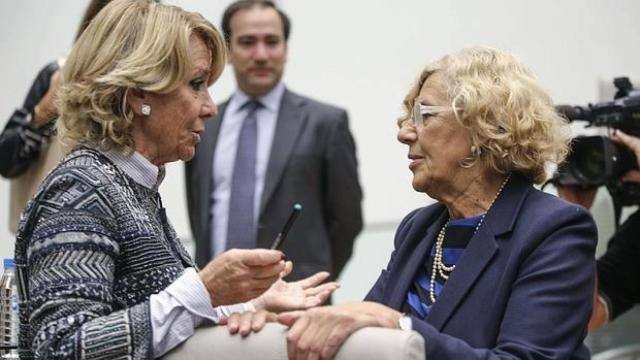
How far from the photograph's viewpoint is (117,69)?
2.64m

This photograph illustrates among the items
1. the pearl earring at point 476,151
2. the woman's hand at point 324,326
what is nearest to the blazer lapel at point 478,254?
the pearl earring at point 476,151

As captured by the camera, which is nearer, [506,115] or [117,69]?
[117,69]

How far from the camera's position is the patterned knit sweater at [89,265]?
241 centimetres

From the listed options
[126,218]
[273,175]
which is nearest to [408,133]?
[126,218]

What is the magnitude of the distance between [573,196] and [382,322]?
5.86ft

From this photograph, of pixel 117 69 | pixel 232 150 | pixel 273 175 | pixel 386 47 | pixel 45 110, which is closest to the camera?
pixel 117 69

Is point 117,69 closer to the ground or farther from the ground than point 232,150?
farther from the ground

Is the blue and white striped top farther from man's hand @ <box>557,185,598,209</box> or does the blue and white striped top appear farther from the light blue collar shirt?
the light blue collar shirt

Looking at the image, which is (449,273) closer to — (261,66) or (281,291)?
(281,291)

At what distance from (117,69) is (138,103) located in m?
0.09

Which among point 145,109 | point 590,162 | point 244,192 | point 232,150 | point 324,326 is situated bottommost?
point 244,192

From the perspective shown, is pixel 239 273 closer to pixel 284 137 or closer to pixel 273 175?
pixel 273 175

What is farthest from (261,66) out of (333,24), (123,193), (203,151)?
(123,193)

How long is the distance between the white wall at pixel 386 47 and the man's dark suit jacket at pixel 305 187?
103 cm
